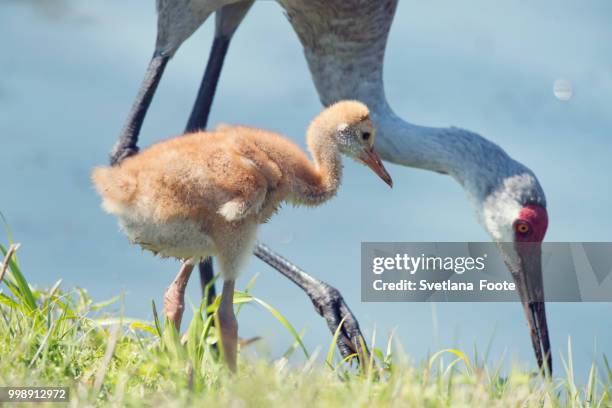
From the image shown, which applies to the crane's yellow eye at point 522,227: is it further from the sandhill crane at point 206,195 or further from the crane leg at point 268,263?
the sandhill crane at point 206,195

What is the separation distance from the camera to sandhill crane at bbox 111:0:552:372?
177 inches

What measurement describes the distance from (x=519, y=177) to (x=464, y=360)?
179cm

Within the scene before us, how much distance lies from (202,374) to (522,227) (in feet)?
7.55

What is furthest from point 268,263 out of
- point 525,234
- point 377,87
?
point 525,234

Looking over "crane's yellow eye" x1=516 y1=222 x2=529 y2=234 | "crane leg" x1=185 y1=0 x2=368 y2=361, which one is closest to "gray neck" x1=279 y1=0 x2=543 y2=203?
"crane's yellow eye" x1=516 y1=222 x2=529 y2=234

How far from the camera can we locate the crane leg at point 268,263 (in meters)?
4.09

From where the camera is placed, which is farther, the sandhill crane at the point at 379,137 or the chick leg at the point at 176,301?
the sandhill crane at the point at 379,137

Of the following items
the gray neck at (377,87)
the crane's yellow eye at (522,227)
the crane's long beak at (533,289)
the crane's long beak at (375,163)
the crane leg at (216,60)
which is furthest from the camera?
the crane leg at (216,60)

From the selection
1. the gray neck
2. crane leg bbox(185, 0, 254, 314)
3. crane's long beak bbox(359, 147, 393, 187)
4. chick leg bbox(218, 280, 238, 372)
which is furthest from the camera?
crane leg bbox(185, 0, 254, 314)

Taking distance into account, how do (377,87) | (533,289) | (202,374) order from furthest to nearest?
1. (377,87)
2. (533,289)
3. (202,374)

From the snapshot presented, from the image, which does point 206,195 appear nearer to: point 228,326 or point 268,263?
point 228,326

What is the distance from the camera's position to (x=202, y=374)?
2721 millimetres

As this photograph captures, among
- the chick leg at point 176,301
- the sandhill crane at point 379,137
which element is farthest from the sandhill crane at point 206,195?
the sandhill crane at point 379,137

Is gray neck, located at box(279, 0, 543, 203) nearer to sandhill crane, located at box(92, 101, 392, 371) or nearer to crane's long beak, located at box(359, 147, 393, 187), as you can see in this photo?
crane's long beak, located at box(359, 147, 393, 187)
